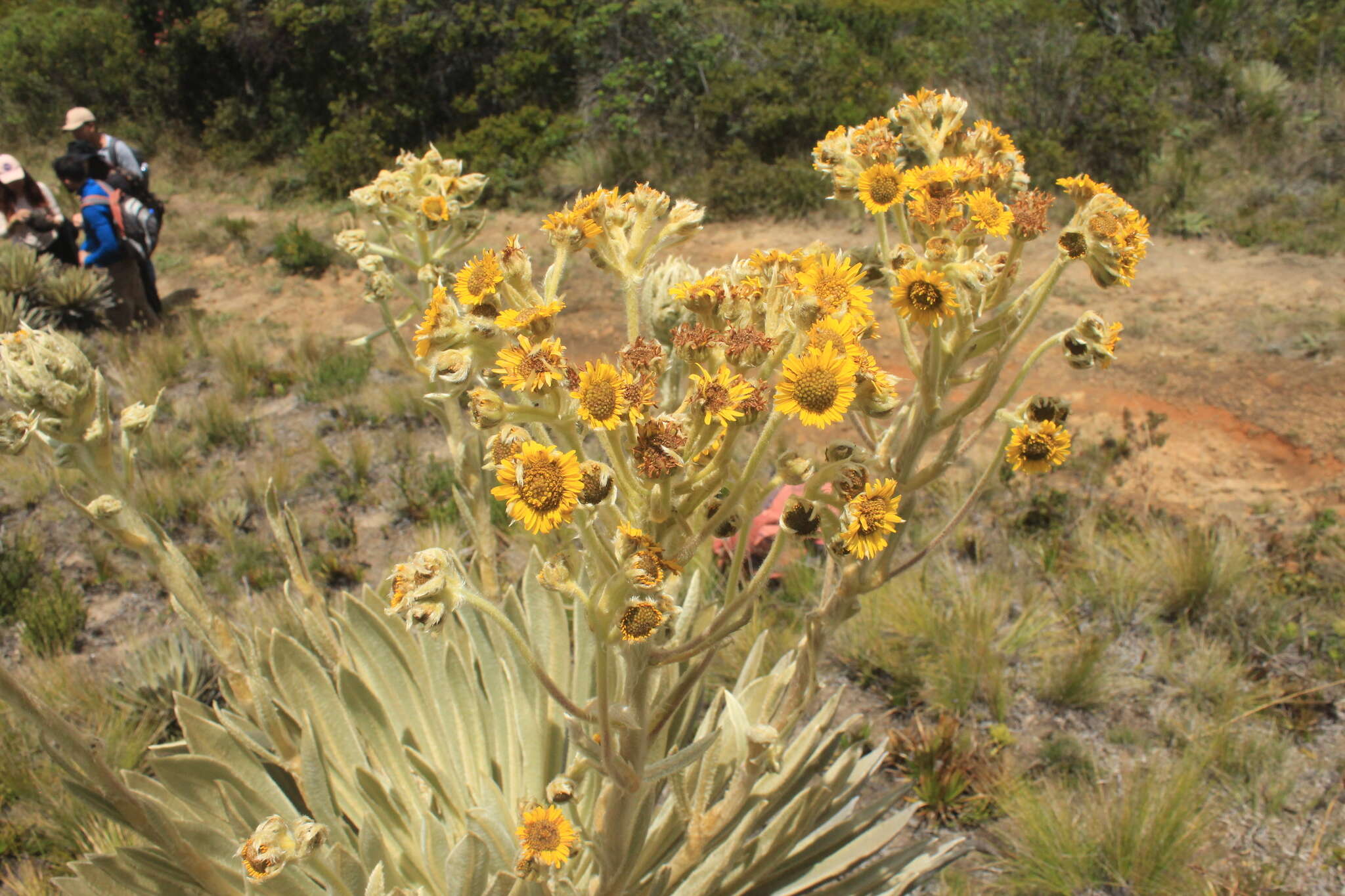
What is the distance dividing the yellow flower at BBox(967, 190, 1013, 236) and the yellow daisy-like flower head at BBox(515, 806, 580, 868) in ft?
4.18

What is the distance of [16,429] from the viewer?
1536mm

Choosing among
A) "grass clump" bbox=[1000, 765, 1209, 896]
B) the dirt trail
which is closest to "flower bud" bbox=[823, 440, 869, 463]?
"grass clump" bbox=[1000, 765, 1209, 896]

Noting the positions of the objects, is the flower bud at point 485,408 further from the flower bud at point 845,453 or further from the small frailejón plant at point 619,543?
the flower bud at point 845,453

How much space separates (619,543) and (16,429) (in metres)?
1.11

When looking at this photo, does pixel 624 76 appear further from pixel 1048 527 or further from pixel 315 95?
pixel 1048 527

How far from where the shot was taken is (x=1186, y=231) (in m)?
10.3

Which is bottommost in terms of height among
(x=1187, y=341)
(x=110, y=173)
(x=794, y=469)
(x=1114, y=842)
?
(x=1187, y=341)

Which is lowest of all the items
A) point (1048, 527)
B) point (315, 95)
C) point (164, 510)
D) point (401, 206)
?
point (315, 95)

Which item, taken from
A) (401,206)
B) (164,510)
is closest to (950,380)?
(401,206)

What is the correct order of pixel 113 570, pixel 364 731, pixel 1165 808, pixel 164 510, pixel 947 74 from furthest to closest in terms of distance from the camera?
pixel 947 74, pixel 164 510, pixel 113 570, pixel 1165 808, pixel 364 731

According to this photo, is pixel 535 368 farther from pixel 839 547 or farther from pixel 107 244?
pixel 107 244

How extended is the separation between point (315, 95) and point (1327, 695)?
16768mm

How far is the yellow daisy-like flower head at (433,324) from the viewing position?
140 cm

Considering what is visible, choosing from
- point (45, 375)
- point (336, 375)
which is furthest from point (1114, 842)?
point (336, 375)
